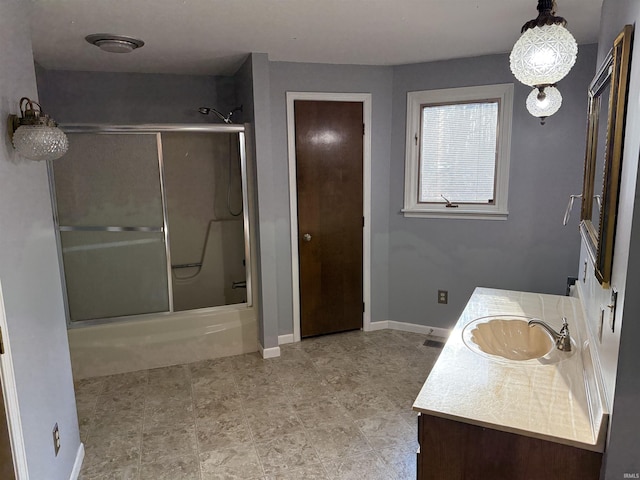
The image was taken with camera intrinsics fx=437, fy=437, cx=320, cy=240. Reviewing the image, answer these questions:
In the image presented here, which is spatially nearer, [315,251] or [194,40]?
[194,40]

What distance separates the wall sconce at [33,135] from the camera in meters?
1.61

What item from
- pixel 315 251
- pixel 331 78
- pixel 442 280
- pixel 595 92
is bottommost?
pixel 442 280

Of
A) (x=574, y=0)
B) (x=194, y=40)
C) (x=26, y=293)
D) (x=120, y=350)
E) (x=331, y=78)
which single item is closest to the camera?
(x=26, y=293)

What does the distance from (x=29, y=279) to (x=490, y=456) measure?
1.75m

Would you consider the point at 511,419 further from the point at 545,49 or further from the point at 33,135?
the point at 33,135

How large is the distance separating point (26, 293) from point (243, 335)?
203cm

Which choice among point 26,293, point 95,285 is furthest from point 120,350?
point 26,293

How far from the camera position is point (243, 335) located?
11.6ft

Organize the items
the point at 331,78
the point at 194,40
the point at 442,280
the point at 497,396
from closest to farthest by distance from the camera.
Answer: the point at 497,396, the point at 194,40, the point at 331,78, the point at 442,280

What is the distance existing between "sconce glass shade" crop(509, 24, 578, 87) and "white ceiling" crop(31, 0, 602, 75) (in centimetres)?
98

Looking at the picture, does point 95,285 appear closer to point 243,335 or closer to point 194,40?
point 243,335

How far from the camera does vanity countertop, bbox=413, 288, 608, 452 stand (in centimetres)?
123

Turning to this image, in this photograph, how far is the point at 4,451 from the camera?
4.78 feet

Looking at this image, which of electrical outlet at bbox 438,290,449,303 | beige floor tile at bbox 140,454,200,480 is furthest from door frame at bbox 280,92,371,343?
beige floor tile at bbox 140,454,200,480
